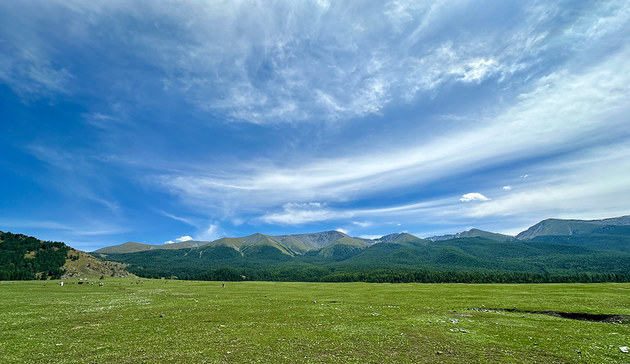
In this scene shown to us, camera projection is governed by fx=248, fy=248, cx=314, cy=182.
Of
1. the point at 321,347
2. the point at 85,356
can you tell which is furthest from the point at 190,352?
the point at 321,347

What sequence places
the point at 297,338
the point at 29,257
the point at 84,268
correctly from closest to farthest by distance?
the point at 297,338, the point at 29,257, the point at 84,268

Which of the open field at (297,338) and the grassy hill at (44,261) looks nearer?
the open field at (297,338)

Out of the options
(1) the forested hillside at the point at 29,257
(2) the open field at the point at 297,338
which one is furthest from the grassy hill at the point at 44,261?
(2) the open field at the point at 297,338

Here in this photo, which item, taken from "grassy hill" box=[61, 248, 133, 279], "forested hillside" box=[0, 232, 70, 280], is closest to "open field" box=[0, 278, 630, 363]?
"forested hillside" box=[0, 232, 70, 280]

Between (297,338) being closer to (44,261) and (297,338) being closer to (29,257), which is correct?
(44,261)

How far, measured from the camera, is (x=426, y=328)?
2605cm

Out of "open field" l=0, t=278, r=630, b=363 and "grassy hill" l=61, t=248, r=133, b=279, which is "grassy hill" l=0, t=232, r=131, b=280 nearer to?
"grassy hill" l=61, t=248, r=133, b=279

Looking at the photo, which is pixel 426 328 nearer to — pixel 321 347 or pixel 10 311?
pixel 321 347

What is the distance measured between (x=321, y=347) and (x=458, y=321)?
1912 centimetres

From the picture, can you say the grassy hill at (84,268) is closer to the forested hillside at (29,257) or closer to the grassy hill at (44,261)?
the grassy hill at (44,261)

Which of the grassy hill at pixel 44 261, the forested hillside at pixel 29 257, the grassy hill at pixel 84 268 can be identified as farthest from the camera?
the grassy hill at pixel 84 268

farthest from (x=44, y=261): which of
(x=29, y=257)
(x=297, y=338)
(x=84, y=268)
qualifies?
(x=297, y=338)

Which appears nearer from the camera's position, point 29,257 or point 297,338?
point 297,338

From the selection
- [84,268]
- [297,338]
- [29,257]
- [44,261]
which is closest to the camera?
[297,338]
